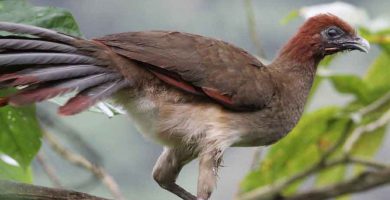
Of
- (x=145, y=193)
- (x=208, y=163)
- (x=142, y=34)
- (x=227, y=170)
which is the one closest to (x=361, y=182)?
(x=208, y=163)

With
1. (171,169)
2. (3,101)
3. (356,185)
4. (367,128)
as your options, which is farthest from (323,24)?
(3,101)

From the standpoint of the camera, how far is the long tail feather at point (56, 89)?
2.86m

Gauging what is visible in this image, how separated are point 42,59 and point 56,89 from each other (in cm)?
14

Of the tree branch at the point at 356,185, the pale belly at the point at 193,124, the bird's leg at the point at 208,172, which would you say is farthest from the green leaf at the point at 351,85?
the bird's leg at the point at 208,172

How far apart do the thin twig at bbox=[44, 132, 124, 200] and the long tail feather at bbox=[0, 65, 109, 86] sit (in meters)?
0.83

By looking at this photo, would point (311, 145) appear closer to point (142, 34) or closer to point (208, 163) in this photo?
point (208, 163)

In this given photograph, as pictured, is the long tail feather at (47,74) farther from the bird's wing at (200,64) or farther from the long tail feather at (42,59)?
the bird's wing at (200,64)

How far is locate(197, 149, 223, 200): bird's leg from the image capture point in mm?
3773


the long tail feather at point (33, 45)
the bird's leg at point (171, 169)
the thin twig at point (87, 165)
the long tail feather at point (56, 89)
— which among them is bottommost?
the thin twig at point (87, 165)

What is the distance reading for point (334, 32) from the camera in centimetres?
435

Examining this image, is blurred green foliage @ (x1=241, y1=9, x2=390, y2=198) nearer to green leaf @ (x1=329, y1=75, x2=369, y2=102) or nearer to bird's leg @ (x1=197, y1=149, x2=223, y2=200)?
green leaf @ (x1=329, y1=75, x2=369, y2=102)

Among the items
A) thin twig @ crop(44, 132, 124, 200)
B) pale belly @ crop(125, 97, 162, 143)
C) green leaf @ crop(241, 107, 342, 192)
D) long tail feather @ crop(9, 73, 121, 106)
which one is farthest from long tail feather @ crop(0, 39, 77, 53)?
green leaf @ crop(241, 107, 342, 192)

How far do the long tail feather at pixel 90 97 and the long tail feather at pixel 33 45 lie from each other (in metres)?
0.19

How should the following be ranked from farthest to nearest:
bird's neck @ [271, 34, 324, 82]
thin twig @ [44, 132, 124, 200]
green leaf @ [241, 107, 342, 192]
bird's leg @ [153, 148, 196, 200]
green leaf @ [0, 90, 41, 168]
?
1. green leaf @ [241, 107, 342, 192]
2. bird's neck @ [271, 34, 324, 82]
3. thin twig @ [44, 132, 124, 200]
4. bird's leg @ [153, 148, 196, 200]
5. green leaf @ [0, 90, 41, 168]
